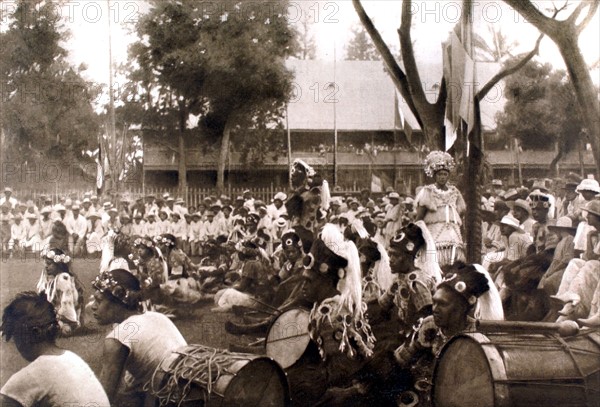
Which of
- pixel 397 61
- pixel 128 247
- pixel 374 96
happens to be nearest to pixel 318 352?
pixel 128 247

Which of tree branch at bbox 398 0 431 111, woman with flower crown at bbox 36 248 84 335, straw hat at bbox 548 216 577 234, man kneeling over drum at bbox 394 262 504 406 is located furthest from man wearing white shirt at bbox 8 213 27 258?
straw hat at bbox 548 216 577 234

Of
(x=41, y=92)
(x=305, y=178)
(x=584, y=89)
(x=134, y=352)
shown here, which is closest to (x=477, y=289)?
(x=305, y=178)

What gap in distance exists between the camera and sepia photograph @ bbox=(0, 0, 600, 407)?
4.84 meters

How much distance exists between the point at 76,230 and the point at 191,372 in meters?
1.51

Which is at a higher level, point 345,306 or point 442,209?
point 442,209

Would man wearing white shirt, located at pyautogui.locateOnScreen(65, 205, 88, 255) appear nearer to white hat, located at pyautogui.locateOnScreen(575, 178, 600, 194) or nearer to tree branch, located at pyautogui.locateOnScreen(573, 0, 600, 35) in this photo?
white hat, located at pyautogui.locateOnScreen(575, 178, 600, 194)

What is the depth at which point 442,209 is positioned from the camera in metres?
5.18

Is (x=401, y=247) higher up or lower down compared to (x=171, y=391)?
higher up

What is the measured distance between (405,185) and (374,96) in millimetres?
788

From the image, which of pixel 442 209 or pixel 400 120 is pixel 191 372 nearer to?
pixel 442 209

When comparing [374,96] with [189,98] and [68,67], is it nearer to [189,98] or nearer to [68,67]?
[189,98]

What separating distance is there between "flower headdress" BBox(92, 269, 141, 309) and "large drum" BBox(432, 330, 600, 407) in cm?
237

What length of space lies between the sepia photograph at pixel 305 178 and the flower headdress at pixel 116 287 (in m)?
0.02

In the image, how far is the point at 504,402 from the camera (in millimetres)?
4223
